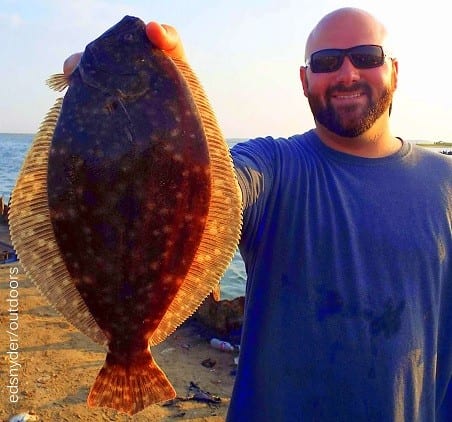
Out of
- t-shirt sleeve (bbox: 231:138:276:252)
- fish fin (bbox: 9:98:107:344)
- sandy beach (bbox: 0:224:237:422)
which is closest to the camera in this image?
fish fin (bbox: 9:98:107:344)

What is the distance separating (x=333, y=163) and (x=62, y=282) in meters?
1.60

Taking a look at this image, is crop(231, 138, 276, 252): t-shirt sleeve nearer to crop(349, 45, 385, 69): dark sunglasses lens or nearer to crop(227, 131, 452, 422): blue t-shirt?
crop(227, 131, 452, 422): blue t-shirt

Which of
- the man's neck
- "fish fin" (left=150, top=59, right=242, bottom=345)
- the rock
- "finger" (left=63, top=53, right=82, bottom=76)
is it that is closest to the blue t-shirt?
the man's neck

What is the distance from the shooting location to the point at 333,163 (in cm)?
289

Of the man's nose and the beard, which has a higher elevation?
the man's nose

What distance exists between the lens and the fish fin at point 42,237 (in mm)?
2006

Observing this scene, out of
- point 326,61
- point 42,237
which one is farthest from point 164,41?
point 326,61

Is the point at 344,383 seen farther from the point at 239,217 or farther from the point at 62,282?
the point at 62,282

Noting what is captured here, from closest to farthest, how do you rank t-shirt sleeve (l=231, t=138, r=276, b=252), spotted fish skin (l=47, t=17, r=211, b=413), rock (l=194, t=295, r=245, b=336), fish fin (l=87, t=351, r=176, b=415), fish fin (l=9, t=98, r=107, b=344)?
spotted fish skin (l=47, t=17, r=211, b=413) → fish fin (l=9, t=98, r=107, b=344) → fish fin (l=87, t=351, r=176, b=415) → t-shirt sleeve (l=231, t=138, r=276, b=252) → rock (l=194, t=295, r=245, b=336)

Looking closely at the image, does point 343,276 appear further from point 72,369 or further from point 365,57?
point 72,369

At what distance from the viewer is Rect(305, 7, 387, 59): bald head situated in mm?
2998

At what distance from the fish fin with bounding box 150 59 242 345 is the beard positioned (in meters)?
1.09

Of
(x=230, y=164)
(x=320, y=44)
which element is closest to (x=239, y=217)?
(x=230, y=164)

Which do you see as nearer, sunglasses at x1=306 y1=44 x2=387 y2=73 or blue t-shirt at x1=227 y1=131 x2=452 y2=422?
blue t-shirt at x1=227 y1=131 x2=452 y2=422
